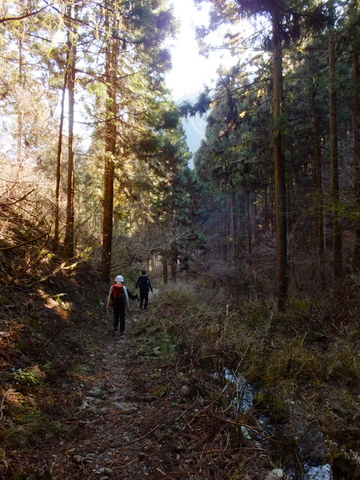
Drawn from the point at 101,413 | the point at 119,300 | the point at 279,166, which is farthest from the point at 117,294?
the point at 279,166

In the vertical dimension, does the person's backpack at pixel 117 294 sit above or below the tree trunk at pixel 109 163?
below

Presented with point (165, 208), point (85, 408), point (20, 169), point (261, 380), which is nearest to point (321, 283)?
point (261, 380)

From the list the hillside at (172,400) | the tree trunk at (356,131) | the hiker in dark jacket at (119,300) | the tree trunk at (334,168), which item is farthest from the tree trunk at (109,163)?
the tree trunk at (356,131)

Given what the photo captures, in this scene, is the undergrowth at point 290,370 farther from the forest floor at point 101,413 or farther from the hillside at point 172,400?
the forest floor at point 101,413

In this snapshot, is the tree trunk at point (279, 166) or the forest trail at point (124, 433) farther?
the tree trunk at point (279, 166)

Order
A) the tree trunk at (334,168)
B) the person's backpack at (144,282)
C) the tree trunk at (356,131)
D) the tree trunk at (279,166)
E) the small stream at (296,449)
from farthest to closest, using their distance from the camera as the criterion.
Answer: the person's backpack at (144,282), the tree trunk at (334,168), the tree trunk at (279,166), the tree trunk at (356,131), the small stream at (296,449)

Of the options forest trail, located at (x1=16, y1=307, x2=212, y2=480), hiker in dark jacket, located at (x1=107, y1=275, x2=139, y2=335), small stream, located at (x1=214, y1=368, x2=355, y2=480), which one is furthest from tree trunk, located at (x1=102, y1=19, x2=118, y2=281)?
small stream, located at (x1=214, y1=368, x2=355, y2=480)

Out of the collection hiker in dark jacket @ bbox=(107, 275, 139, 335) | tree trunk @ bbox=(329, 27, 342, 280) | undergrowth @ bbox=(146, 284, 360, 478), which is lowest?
undergrowth @ bbox=(146, 284, 360, 478)

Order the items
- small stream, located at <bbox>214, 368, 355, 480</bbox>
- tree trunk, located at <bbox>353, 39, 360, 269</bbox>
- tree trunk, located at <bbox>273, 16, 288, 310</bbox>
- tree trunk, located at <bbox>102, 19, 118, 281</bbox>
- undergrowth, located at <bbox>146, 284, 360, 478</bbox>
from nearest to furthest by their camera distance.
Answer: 1. small stream, located at <bbox>214, 368, 355, 480</bbox>
2. undergrowth, located at <bbox>146, 284, 360, 478</bbox>
3. tree trunk, located at <bbox>353, 39, 360, 269</bbox>
4. tree trunk, located at <bbox>273, 16, 288, 310</bbox>
5. tree trunk, located at <bbox>102, 19, 118, 281</bbox>

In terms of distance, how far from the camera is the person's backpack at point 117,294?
877 cm

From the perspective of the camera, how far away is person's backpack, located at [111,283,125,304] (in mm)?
8773

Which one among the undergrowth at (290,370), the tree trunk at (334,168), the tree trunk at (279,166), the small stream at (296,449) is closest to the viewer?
the small stream at (296,449)

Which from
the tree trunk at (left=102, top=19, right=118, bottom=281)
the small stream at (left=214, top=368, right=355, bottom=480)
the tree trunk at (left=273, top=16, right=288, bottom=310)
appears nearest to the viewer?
the small stream at (left=214, top=368, right=355, bottom=480)

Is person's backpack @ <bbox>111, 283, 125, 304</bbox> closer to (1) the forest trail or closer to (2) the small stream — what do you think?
(1) the forest trail
